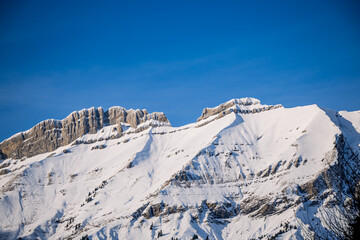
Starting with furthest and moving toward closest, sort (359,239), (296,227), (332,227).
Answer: (296,227) < (332,227) < (359,239)

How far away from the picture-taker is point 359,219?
88.5 ft

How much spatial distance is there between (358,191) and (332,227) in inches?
130

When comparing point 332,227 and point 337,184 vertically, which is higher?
point 337,184

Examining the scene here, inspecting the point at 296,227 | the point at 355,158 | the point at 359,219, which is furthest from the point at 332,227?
the point at 296,227

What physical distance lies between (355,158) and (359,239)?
4871 millimetres

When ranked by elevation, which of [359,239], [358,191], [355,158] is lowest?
[359,239]

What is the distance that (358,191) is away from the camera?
27.0m

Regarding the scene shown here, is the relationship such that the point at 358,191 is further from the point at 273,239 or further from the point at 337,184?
the point at 273,239

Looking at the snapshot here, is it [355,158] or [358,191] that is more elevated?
[355,158]

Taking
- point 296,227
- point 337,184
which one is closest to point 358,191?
point 337,184

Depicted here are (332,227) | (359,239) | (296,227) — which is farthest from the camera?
(296,227)

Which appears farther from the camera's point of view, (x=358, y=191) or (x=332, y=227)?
(x=332, y=227)

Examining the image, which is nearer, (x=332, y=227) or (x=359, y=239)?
(x=359, y=239)

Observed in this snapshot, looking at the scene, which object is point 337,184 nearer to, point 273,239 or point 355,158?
point 355,158
